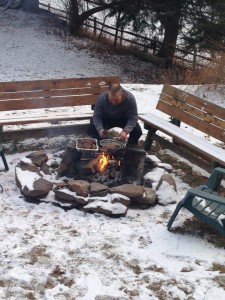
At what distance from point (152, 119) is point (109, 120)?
2.95 feet

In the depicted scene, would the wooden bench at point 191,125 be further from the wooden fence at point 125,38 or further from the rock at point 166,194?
the wooden fence at point 125,38

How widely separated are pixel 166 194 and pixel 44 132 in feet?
7.41

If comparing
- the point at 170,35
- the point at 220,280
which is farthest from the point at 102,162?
the point at 170,35

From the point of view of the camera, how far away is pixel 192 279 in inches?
150

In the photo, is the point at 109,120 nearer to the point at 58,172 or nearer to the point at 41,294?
the point at 58,172

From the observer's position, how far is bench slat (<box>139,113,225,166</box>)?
17.4 ft

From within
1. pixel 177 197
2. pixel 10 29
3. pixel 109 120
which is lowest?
pixel 10 29

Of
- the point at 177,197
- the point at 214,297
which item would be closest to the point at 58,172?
the point at 177,197

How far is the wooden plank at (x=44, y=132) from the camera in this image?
20.9 ft

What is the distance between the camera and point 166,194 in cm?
511

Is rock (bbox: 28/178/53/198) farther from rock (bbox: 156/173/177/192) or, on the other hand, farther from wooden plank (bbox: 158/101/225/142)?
wooden plank (bbox: 158/101/225/142)

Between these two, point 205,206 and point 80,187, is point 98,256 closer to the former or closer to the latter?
point 80,187

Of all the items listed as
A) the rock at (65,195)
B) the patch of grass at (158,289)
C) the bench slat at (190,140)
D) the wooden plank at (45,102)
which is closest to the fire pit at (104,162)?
the rock at (65,195)

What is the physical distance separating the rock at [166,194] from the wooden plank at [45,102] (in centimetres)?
219
